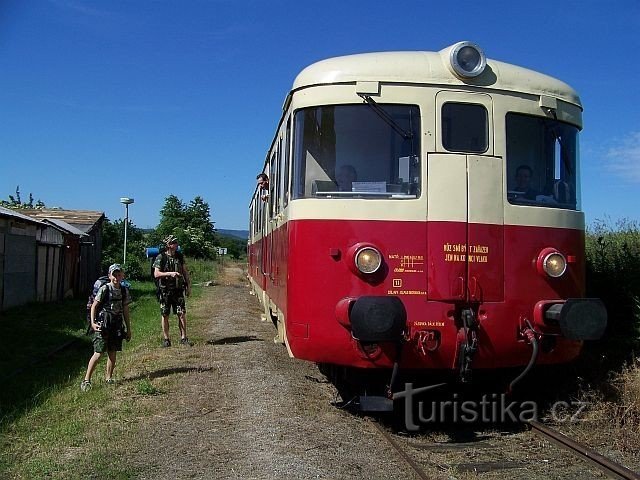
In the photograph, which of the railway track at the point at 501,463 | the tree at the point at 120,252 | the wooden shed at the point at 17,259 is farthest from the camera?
the tree at the point at 120,252

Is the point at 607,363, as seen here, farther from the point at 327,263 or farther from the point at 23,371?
the point at 23,371

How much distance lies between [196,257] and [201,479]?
46.7m

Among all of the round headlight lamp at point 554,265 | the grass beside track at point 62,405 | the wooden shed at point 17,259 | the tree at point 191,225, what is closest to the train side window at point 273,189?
the grass beside track at point 62,405

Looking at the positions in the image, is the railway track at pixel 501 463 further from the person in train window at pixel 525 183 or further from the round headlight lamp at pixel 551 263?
the person in train window at pixel 525 183

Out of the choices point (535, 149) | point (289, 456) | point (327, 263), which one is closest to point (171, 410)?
point (289, 456)

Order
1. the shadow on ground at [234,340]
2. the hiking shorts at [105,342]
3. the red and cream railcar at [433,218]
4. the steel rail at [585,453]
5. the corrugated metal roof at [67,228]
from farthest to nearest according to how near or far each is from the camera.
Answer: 1. the corrugated metal roof at [67,228]
2. the shadow on ground at [234,340]
3. the hiking shorts at [105,342]
4. the red and cream railcar at [433,218]
5. the steel rail at [585,453]

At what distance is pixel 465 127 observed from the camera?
Result: 242 inches

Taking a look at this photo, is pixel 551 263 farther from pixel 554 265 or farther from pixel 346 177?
pixel 346 177

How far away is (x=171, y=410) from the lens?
6.98 m

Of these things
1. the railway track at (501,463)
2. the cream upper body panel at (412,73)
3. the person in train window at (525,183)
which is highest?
the cream upper body panel at (412,73)

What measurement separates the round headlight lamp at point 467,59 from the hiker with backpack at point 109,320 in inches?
180

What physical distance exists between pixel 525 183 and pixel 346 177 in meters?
1.61

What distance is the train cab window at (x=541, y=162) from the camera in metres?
6.23

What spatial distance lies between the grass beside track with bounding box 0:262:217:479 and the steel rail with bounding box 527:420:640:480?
138 inches
